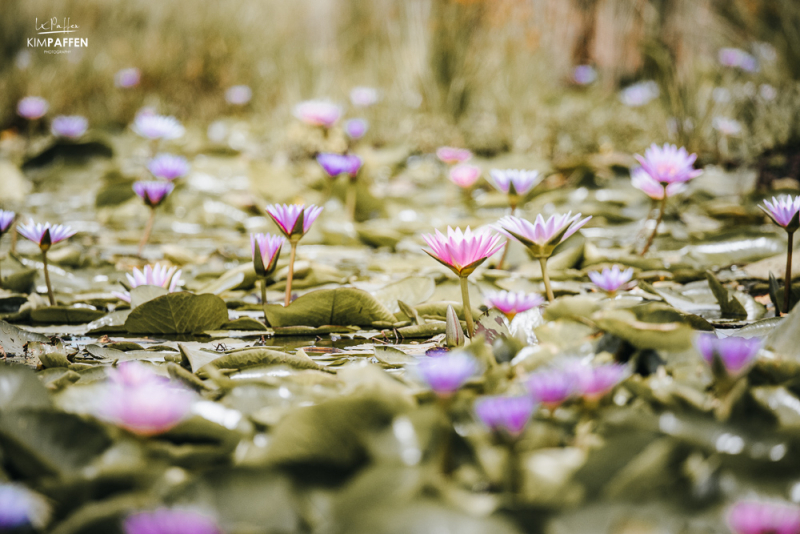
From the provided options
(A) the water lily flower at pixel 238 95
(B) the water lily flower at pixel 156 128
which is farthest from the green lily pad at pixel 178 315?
(A) the water lily flower at pixel 238 95

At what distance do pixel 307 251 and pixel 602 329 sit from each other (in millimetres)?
1282

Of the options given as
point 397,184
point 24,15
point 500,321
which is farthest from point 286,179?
point 24,15

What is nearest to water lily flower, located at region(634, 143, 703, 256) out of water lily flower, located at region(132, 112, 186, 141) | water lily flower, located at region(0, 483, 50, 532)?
water lily flower, located at region(0, 483, 50, 532)

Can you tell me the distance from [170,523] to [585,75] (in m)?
5.64

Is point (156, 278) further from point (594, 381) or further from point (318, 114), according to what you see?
point (318, 114)

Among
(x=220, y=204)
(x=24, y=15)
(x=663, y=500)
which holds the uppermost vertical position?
(x=24, y=15)

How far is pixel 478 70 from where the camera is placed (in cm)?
424

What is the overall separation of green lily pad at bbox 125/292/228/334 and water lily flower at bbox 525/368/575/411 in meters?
0.70

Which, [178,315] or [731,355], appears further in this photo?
[178,315]

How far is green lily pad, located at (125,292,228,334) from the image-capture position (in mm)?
1081

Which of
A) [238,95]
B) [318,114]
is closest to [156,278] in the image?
[318,114]

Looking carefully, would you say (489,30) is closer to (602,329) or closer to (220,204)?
(220,204)

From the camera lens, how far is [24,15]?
558cm

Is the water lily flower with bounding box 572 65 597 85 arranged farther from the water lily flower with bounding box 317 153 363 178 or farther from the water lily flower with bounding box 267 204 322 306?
the water lily flower with bounding box 267 204 322 306
